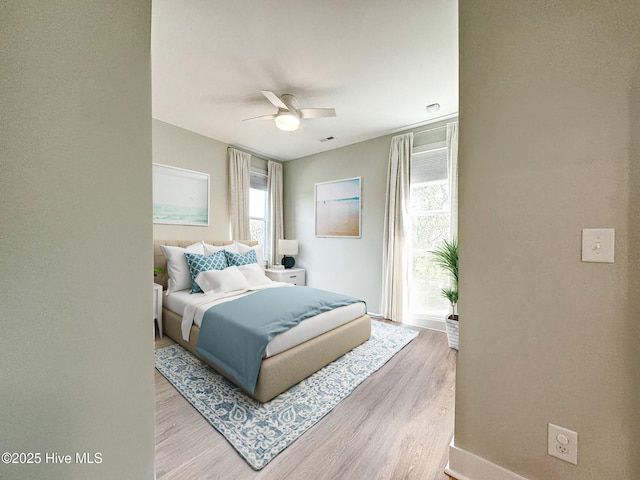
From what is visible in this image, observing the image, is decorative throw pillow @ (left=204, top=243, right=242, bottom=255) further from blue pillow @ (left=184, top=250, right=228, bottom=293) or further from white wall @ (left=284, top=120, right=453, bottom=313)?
white wall @ (left=284, top=120, right=453, bottom=313)

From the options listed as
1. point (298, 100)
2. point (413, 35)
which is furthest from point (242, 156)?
point (413, 35)

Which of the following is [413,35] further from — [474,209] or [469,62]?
[474,209]

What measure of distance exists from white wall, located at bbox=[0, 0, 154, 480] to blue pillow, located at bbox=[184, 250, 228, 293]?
2339mm

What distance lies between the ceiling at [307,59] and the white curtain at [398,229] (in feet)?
1.40

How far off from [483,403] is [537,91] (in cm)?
143

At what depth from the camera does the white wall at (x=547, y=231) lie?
3.14ft

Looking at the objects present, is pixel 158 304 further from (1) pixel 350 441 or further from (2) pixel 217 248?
(1) pixel 350 441

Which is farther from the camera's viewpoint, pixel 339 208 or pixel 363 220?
pixel 339 208

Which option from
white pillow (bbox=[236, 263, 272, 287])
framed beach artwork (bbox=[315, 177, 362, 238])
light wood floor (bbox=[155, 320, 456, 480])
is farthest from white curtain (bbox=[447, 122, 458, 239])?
white pillow (bbox=[236, 263, 272, 287])

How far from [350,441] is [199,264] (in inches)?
97.6

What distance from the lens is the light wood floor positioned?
4.31ft

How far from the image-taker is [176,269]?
10.4ft

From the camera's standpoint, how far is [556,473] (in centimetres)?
107

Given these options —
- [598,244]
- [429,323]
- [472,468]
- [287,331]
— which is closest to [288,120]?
[287,331]
